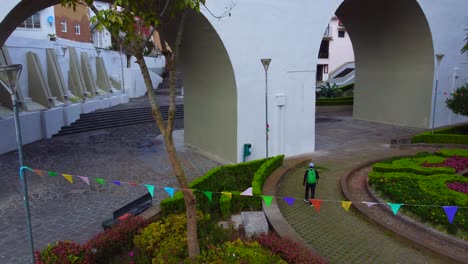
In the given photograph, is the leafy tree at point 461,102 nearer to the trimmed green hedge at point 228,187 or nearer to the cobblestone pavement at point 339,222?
the cobblestone pavement at point 339,222

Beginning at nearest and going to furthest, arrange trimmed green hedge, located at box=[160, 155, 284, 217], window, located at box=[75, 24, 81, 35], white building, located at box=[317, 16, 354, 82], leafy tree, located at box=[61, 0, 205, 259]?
leafy tree, located at box=[61, 0, 205, 259], trimmed green hedge, located at box=[160, 155, 284, 217], window, located at box=[75, 24, 81, 35], white building, located at box=[317, 16, 354, 82]

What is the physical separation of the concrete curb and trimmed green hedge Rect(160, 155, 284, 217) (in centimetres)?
247

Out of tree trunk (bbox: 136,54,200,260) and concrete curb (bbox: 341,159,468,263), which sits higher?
tree trunk (bbox: 136,54,200,260)

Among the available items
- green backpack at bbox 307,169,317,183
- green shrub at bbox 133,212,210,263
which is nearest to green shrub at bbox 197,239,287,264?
green shrub at bbox 133,212,210,263

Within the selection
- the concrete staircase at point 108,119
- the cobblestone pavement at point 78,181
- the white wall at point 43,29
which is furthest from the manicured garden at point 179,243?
the white wall at point 43,29

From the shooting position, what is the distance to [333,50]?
50469mm

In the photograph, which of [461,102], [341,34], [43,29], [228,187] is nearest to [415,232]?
[228,187]

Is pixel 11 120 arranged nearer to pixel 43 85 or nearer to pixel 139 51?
pixel 43 85

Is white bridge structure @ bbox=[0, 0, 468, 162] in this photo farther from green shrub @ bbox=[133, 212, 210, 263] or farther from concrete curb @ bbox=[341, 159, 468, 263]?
green shrub @ bbox=[133, 212, 210, 263]

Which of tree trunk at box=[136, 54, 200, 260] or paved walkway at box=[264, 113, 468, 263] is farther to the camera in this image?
paved walkway at box=[264, 113, 468, 263]

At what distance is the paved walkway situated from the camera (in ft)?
25.2

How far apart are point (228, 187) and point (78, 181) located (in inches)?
200

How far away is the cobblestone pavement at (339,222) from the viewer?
7.68 meters

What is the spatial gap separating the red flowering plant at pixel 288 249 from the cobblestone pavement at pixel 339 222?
1.13m
